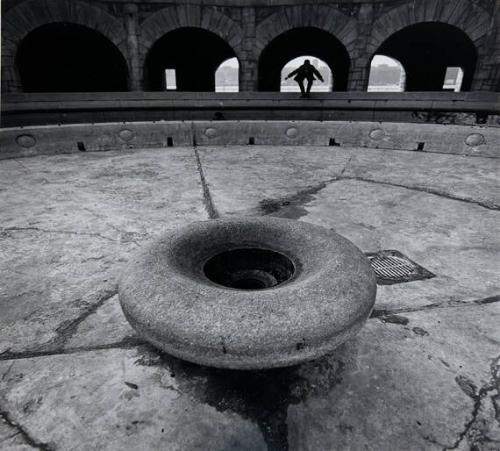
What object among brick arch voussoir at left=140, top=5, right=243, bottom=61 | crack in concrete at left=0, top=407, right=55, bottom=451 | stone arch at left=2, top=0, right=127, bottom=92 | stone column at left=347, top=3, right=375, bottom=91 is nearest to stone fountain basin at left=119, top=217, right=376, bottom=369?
crack in concrete at left=0, top=407, right=55, bottom=451

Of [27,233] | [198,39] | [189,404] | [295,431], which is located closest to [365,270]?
[295,431]

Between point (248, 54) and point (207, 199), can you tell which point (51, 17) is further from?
point (207, 199)

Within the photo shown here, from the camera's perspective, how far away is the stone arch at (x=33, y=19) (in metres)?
9.15

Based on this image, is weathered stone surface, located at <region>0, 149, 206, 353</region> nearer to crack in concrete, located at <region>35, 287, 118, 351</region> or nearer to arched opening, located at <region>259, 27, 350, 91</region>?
crack in concrete, located at <region>35, 287, 118, 351</region>

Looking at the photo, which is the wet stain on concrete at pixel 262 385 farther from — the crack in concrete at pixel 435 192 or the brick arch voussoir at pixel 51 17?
the brick arch voussoir at pixel 51 17

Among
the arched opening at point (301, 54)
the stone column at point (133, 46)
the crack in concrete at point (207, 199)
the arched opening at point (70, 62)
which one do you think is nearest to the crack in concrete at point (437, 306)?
the crack in concrete at point (207, 199)

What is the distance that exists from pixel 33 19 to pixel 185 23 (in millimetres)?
4219

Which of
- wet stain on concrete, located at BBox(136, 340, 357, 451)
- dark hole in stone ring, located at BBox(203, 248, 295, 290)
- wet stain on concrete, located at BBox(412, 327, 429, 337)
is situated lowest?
wet stain on concrete, located at BBox(136, 340, 357, 451)

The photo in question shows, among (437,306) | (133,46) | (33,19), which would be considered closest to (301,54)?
(133,46)

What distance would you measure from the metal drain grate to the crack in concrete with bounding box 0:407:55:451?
2186 millimetres

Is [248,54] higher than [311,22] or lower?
lower

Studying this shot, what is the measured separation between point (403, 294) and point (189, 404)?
1645 mm

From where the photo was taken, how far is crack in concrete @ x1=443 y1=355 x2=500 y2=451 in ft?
4.57

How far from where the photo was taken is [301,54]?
16.4 m
